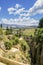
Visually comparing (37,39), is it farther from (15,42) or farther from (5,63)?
(5,63)

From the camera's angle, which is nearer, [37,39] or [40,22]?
[37,39]

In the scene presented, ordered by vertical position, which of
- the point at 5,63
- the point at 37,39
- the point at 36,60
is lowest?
the point at 36,60

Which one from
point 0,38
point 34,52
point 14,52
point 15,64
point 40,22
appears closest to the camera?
point 15,64

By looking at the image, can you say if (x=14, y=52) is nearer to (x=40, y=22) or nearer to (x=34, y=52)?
(x=34, y=52)

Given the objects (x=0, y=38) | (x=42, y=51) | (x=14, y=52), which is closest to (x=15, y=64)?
(x=14, y=52)

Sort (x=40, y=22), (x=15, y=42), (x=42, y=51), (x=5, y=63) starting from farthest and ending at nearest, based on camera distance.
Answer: (x=40, y=22) → (x=42, y=51) → (x=15, y=42) → (x=5, y=63)

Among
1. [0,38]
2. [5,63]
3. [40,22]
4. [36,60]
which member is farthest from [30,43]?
[5,63]

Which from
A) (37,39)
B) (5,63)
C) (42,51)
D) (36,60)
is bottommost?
(36,60)

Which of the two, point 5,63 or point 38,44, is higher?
point 5,63

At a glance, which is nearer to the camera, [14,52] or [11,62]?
[11,62]
